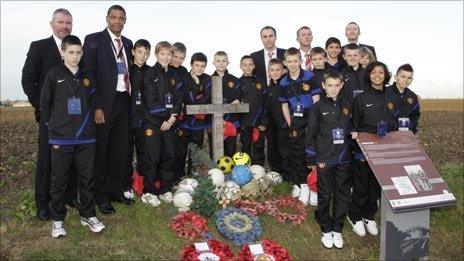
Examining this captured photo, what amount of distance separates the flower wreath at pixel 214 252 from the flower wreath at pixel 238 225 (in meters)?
0.36

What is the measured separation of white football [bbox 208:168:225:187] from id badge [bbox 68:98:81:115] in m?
2.66

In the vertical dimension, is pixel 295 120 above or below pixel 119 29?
below

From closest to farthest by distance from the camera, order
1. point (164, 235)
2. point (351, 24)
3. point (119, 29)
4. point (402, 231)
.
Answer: point (402, 231) → point (164, 235) → point (119, 29) → point (351, 24)

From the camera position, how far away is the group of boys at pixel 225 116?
21.2ft

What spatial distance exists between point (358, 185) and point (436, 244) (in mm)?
Result: 1896

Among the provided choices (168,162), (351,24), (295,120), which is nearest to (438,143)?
(351,24)

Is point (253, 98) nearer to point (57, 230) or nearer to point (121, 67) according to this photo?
point (121, 67)

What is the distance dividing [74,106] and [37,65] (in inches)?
44.9

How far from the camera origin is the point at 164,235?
22.6ft

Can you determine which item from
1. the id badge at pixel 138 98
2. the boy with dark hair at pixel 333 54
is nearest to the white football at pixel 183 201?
the id badge at pixel 138 98

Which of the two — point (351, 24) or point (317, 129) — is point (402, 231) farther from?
point (351, 24)

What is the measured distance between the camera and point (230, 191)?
26.0ft

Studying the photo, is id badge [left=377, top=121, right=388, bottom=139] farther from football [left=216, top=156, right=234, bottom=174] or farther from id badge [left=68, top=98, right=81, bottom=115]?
id badge [left=68, top=98, right=81, bottom=115]

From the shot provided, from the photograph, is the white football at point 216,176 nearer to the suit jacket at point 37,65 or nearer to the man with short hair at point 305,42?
the man with short hair at point 305,42
